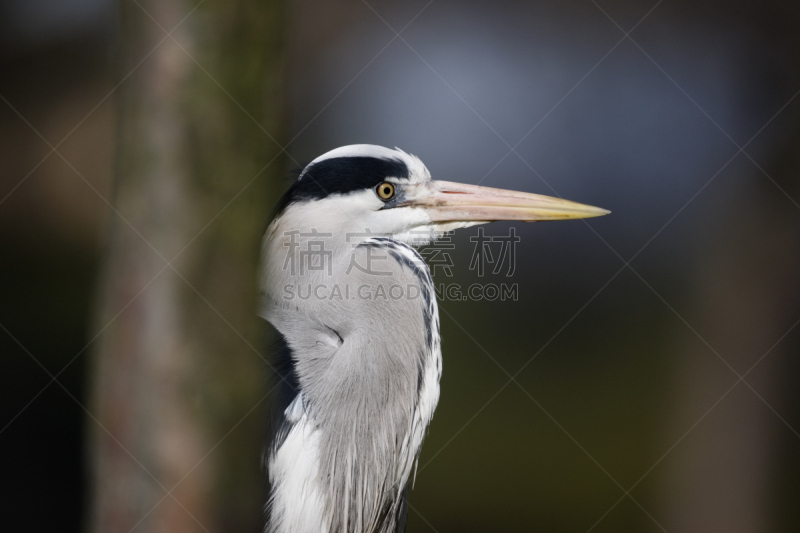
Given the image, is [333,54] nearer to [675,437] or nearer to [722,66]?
[722,66]

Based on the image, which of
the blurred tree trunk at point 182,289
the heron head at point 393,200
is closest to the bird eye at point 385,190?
the heron head at point 393,200

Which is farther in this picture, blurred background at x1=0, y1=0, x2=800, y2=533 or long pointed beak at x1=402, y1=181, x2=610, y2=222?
long pointed beak at x1=402, y1=181, x2=610, y2=222

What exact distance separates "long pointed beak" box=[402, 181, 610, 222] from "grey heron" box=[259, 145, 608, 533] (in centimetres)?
3

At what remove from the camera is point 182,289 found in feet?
1.32

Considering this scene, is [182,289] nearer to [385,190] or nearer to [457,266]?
[385,190]

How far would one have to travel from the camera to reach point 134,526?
0.42 metres

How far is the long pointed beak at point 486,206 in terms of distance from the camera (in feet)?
4.22

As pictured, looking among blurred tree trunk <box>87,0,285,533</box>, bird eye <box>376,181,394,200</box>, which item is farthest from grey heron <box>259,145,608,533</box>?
blurred tree trunk <box>87,0,285,533</box>

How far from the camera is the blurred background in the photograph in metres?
0.41

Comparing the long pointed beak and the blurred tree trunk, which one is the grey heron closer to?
the long pointed beak

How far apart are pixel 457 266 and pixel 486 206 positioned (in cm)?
201

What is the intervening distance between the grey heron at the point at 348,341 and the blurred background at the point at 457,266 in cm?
15

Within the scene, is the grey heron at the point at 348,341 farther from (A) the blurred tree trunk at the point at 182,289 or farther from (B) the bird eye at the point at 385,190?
(A) the blurred tree trunk at the point at 182,289

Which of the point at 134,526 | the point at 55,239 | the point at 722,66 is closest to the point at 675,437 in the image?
the point at 722,66
